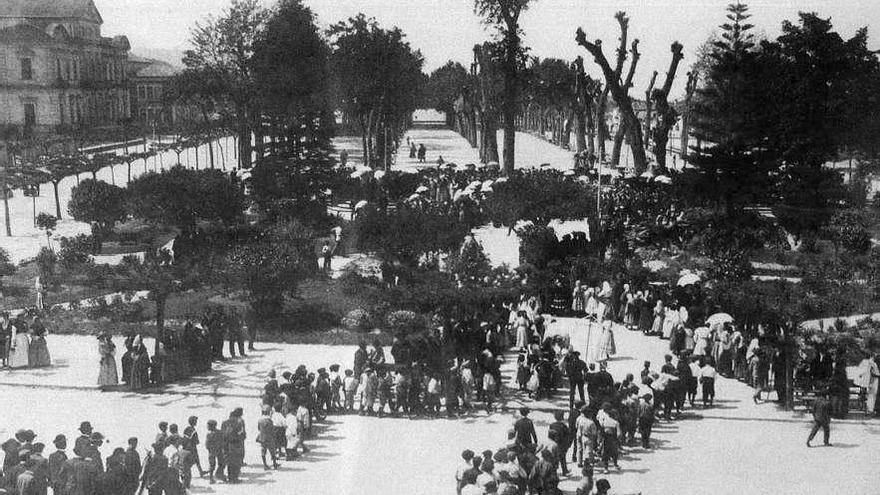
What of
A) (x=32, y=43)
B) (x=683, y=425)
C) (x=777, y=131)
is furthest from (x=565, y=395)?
(x=32, y=43)

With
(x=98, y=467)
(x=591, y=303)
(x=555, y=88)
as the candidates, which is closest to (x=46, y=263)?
(x=98, y=467)

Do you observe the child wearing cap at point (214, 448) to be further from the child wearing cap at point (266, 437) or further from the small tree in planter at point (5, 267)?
the small tree in planter at point (5, 267)

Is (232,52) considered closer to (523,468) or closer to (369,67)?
Result: (369,67)

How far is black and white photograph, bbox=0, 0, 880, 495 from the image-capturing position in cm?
1348

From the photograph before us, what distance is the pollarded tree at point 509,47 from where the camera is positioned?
43.4 m

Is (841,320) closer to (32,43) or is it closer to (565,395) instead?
(565,395)

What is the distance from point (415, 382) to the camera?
1596cm

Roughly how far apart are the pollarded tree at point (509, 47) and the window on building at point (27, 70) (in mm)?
31178

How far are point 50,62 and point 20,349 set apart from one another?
42.6 m

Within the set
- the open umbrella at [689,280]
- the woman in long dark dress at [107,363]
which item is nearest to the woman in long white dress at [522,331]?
the open umbrella at [689,280]

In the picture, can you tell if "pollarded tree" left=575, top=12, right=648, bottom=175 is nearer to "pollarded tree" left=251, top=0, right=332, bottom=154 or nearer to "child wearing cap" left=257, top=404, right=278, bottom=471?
"pollarded tree" left=251, top=0, right=332, bottom=154

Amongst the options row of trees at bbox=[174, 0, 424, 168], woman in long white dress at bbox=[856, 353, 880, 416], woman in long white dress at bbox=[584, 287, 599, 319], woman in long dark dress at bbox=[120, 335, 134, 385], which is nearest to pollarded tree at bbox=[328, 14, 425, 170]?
row of trees at bbox=[174, 0, 424, 168]

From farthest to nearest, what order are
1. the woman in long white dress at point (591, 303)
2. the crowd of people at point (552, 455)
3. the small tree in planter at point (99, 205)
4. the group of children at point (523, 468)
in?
1. the small tree in planter at point (99, 205)
2. the woman in long white dress at point (591, 303)
3. the crowd of people at point (552, 455)
4. the group of children at point (523, 468)

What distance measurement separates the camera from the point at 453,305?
885 inches
